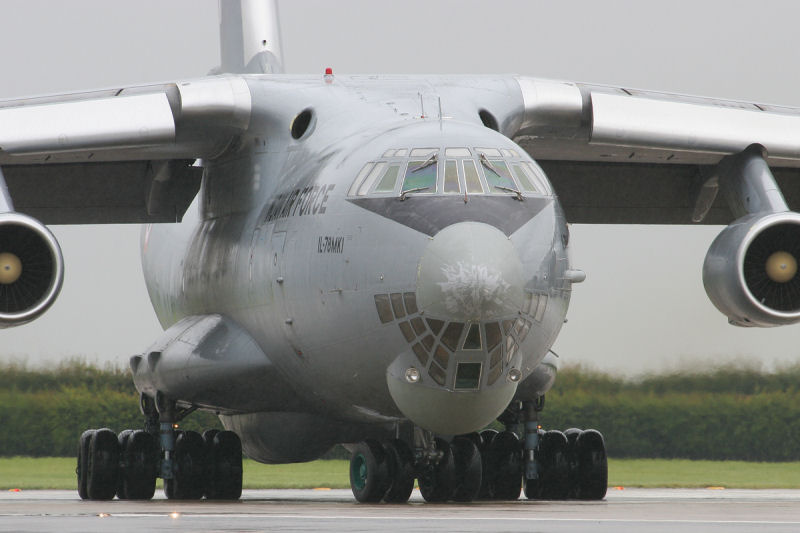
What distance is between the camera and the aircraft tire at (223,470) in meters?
13.4

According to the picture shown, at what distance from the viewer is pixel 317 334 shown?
11.0 m

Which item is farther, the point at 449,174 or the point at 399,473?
the point at 399,473

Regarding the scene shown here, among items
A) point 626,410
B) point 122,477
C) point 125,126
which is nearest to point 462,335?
point 125,126

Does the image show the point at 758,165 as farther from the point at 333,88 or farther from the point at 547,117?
the point at 333,88

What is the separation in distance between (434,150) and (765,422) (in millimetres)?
8704

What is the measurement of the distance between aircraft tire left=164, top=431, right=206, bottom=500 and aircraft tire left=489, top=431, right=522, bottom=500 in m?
2.47

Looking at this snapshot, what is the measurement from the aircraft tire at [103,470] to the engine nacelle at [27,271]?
8.14ft

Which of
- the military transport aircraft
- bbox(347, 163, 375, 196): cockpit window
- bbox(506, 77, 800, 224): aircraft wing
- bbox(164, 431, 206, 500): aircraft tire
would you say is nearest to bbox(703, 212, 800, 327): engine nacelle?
the military transport aircraft

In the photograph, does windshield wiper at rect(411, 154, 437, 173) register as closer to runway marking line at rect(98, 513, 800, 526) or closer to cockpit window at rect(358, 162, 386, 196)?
cockpit window at rect(358, 162, 386, 196)

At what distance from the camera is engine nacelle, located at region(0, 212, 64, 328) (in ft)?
37.0

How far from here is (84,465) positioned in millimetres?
13867

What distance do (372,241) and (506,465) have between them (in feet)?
12.6

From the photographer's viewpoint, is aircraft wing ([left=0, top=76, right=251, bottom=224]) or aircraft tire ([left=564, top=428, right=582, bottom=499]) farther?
aircraft tire ([left=564, top=428, right=582, bottom=499])

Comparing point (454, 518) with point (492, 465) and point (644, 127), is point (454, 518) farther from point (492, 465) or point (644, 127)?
point (644, 127)
